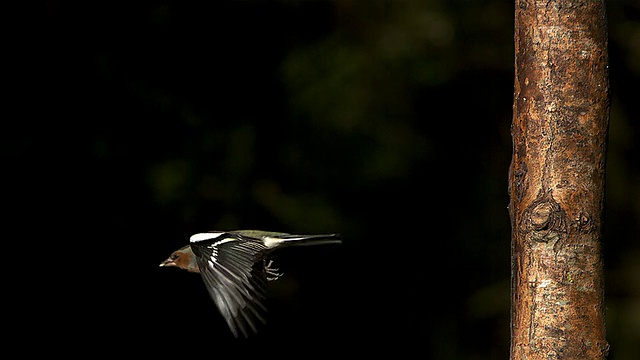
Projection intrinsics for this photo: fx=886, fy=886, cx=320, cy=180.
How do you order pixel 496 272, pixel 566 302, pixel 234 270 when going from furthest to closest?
pixel 496 272 → pixel 234 270 → pixel 566 302

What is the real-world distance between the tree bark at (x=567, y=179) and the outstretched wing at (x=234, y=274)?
39 centimetres

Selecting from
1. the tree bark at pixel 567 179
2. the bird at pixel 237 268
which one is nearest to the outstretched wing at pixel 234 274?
the bird at pixel 237 268

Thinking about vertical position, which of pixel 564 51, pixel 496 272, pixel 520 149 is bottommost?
pixel 496 272

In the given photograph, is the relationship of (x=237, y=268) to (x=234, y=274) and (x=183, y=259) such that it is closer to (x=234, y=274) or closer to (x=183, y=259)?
(x=234, y=274)

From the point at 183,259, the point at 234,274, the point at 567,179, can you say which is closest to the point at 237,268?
the point at 234,274

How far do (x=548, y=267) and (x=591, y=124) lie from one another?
0.18 m

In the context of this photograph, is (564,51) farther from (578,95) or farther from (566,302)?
(566,302)

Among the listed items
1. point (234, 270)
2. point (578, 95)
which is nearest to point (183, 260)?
point (234, 270)

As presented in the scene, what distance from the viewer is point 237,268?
1330 millimetres

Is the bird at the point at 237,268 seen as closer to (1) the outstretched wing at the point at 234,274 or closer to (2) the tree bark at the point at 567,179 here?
(1) the outstretched wing at the point at 234,274

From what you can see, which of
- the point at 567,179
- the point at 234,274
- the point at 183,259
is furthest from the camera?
the point at 183,259

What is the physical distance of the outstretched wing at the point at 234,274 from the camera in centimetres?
129

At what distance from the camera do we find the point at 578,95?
1.04m

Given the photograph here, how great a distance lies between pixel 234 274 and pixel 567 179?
0.52m
